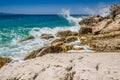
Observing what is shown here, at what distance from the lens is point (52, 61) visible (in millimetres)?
9125


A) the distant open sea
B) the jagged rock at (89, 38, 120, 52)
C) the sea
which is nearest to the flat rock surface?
the jagged rock at (89, 38, 120, 52)

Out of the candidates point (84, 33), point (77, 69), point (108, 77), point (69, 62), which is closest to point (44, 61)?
point (69, 62)

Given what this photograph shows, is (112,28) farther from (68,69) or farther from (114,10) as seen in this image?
(68,69)

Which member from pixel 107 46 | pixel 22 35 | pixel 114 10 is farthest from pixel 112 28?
pixel 22 35

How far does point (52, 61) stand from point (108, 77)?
7.29 ft

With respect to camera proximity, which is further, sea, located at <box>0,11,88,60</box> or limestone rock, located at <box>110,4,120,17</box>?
limestone rock, located at <box>110,4,120,17</box>

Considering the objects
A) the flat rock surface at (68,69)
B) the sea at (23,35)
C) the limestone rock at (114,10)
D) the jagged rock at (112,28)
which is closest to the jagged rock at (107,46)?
the jagged rock at (112,28)

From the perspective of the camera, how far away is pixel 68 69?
8.34 m

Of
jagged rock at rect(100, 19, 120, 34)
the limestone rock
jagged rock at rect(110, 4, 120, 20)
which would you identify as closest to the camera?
jagged rock at rect(100, 19, 120, 34)

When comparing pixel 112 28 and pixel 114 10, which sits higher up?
A: pixel 114 10

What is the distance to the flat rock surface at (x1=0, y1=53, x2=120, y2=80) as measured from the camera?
311 inches

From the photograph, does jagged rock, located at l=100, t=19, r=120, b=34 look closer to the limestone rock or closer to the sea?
the limestone rock

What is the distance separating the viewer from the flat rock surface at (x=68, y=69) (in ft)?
25.9

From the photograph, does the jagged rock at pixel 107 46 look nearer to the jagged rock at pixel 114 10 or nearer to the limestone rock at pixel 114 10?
the jagged rock at pixel 114 10
